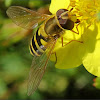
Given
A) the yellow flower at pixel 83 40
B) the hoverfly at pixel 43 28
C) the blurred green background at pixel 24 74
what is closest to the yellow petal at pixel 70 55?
the yellow flower at pixel 83 40

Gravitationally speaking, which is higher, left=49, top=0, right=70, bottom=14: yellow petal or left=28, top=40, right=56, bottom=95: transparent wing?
left=49, top=0, right=70, bottom=14: yellow petal

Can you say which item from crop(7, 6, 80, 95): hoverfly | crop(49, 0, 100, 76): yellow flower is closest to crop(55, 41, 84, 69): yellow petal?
crop(49, 0, 100, 76): yellow flower

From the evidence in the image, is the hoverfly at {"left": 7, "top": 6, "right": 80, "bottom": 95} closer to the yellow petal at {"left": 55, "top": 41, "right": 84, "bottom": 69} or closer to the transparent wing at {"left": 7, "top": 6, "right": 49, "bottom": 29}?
the transparent wing at {"left": 7, "top": 6, "right": 49, "bottom": 29}

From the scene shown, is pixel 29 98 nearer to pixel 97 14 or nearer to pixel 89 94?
pixel 89 94

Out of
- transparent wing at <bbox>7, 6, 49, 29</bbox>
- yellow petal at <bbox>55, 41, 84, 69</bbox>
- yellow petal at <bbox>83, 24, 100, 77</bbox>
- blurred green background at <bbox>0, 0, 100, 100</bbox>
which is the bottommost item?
blurred green background at <bbox>0, 0, 100, 100</bbox>

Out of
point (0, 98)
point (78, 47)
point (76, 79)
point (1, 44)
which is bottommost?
point (0, 98)

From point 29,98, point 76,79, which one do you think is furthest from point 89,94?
point 29,98
